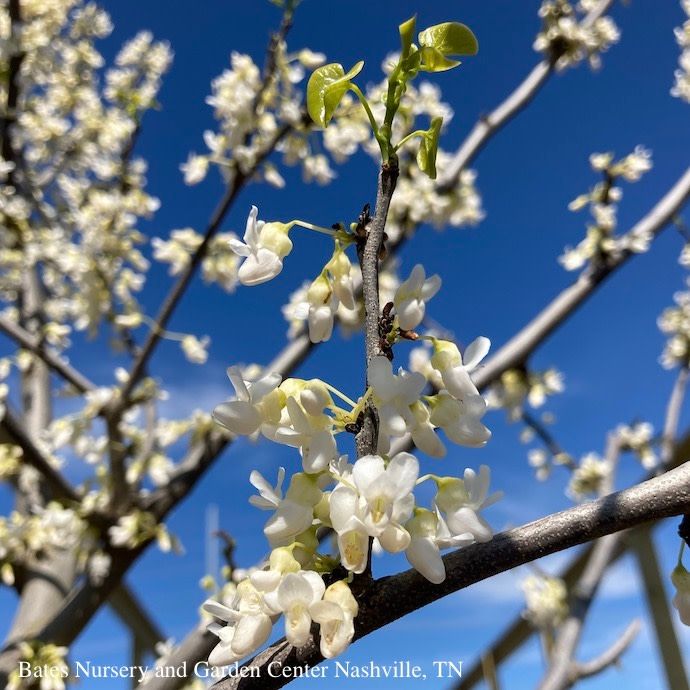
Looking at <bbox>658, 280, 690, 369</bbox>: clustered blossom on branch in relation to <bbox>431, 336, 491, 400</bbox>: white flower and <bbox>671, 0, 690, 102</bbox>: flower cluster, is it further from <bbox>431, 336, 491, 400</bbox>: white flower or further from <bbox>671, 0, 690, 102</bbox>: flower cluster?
<bbox>431, 336, 491, 400</bbox>: white flower

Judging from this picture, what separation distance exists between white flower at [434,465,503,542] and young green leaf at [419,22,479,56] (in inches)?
15.0

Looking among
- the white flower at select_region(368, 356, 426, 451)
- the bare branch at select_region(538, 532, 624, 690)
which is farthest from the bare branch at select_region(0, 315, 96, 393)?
the white flower at select_region(368, 356, 426, 451)

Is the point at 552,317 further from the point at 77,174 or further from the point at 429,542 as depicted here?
the point at 77,174

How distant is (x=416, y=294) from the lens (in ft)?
1.92

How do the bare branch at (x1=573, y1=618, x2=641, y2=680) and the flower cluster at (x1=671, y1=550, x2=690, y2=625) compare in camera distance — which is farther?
the bare branch at (x1=573, y1=618, x2=641, y2=680)

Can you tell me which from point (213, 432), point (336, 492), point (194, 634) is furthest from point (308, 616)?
point (213, 432)

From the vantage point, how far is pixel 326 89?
1.92ft

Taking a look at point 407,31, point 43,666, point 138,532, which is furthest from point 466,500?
point 138,532

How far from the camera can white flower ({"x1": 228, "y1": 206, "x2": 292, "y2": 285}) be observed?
1.99ft

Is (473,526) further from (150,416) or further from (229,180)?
(150,416)

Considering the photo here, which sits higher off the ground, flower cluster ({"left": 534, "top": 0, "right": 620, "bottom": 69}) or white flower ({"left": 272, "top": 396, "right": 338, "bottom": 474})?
flower cluster ({"left": 534, "top": 0, "right": 620, "bottom": 69})

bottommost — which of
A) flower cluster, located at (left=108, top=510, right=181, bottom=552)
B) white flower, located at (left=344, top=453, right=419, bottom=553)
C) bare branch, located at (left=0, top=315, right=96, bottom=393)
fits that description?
white flower, located at (left=344, top=453, right=419, bottom=553)

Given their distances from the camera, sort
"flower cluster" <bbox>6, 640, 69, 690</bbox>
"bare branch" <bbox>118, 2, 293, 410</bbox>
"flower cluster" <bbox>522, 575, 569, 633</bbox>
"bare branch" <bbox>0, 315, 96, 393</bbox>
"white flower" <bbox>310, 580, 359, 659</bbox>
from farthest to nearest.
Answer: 1. "flower cluster" <bbox>522, 575, 569, 633</bbox>
2. "bare branch" <bbox>0, 315, 96, 393</bbox>
3. "bare branch" <bbox>118, 2, 293, 410</bbox>
4. "flower cluster" <bbox>6, 640, 69, 690</bbox>
5. "white flower" <bbox>310, 580, 359, 659</bbox>

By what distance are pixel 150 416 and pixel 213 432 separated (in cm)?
58
